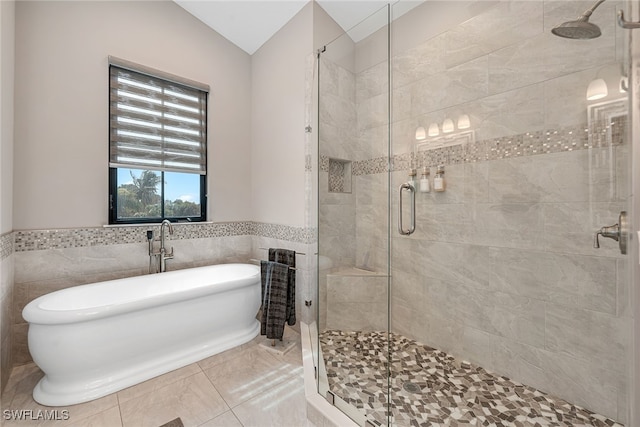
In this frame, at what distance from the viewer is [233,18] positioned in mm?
2744

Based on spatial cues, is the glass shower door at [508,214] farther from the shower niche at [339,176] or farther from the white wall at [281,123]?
the white wall at [281,123]

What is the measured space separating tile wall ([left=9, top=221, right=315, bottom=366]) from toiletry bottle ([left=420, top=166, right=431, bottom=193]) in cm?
104

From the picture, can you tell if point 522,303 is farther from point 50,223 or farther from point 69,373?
point 50,223

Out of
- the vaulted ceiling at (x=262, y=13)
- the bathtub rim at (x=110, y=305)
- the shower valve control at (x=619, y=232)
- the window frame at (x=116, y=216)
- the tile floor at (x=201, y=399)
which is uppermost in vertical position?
the vaulted ceiling at (x=262, y=13)

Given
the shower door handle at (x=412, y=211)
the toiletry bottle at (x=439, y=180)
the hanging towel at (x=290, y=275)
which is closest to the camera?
the toiletry bottle at (x=439, y=180)

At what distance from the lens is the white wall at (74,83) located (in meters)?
1.96

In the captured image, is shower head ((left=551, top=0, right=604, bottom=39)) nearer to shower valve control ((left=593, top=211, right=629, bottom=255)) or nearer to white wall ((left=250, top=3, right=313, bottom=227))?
shower valve control ((left=593, top=211, right=629, bottom=255))

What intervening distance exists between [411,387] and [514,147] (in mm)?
1641

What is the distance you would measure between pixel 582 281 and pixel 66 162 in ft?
11.9

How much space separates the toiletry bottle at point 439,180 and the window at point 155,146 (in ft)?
7.54

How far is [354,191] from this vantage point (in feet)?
7.58

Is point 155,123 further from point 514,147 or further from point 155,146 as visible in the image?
point 514,147

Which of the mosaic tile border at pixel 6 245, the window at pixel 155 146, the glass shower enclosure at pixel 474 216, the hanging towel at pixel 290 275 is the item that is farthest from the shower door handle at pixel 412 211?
the mosaic tile border at pixel 6 245

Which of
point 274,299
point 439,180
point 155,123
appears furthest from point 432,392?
point 155,123
